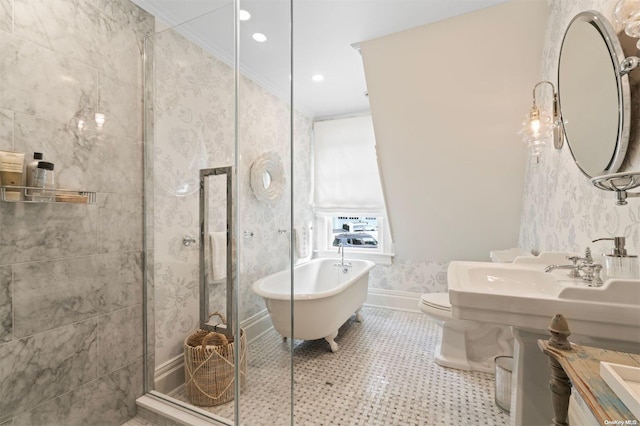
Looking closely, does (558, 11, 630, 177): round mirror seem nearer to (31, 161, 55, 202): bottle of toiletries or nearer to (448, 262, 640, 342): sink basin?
(448, 262, 640, 342): sink basin

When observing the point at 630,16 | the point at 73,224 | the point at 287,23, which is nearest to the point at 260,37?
the point at 287,23

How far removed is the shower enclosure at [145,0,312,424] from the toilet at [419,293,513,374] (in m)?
1.30

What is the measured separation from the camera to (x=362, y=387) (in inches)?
81.1

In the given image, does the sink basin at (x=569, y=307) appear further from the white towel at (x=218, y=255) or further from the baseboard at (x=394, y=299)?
the baseboard at (x=394, y=299)

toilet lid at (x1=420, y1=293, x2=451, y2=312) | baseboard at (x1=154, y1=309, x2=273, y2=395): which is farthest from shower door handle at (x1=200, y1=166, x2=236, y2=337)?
toilet lid at (x1=420, y1=293, x2=451, y2=312)

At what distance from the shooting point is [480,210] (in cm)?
288

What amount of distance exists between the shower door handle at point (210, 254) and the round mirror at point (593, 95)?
5.64 ft

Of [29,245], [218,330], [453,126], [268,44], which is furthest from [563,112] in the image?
[29,245]

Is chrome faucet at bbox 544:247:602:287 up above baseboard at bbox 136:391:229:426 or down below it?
above

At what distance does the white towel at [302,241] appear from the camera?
358cm

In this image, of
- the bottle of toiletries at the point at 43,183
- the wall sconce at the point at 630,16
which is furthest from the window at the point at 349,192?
the bottle of toiletries at the point at 43,183

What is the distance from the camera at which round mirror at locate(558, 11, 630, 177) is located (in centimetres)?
114

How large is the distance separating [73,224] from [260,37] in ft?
4.76

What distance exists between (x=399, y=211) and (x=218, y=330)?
7.00 feet
